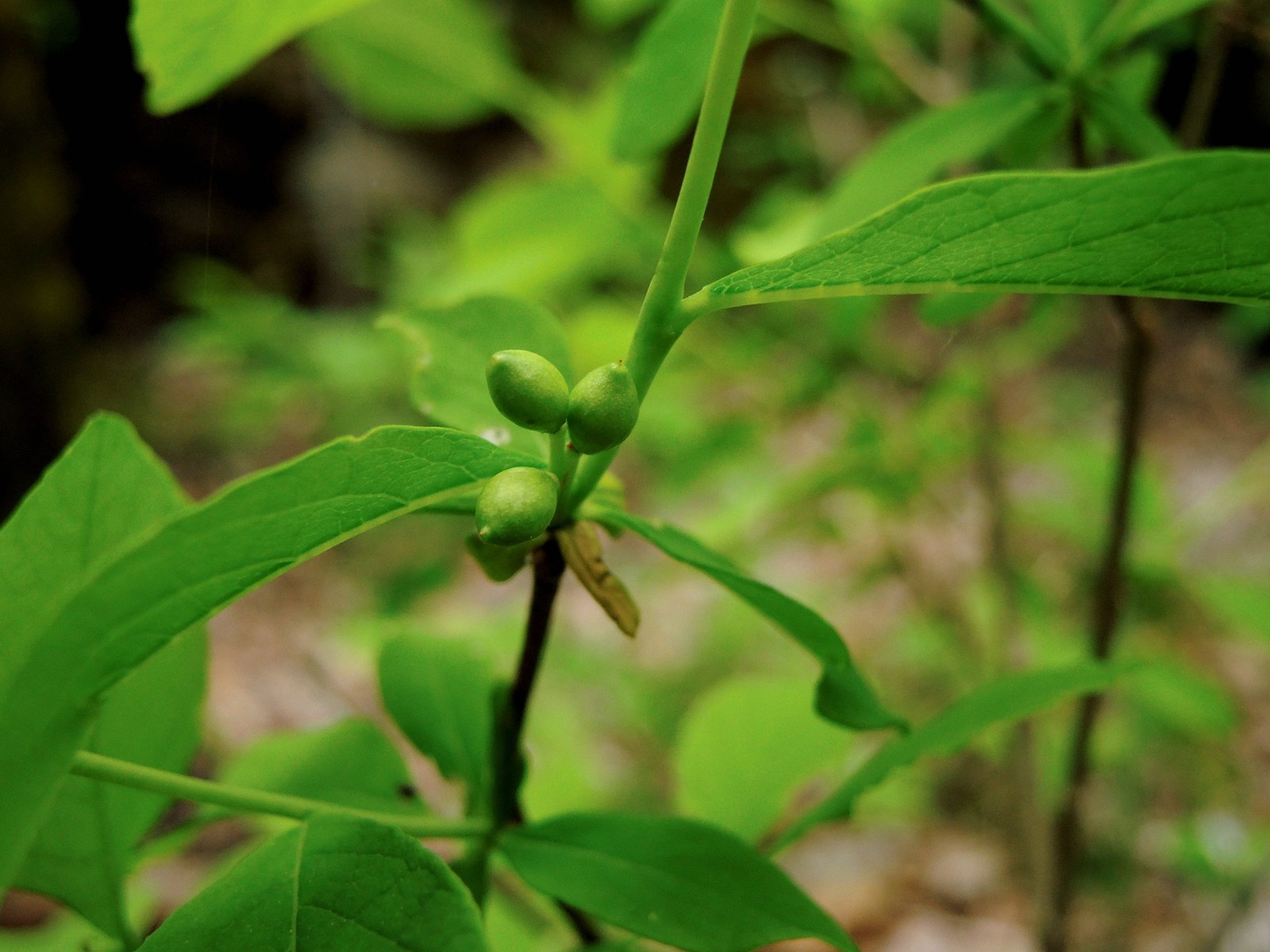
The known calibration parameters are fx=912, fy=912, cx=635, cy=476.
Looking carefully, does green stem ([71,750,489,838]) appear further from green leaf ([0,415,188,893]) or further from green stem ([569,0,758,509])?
green stem ([569,0,758,509])

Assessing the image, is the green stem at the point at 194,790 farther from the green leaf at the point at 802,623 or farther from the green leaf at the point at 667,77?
the green leaf at the point at 667,77

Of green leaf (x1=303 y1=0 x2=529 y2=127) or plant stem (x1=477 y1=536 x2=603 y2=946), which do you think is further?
green leaf (x1=303 y1=0 x2=529 y2=127)

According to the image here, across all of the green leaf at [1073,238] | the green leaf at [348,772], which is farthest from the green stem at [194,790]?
the green leaf at [1073,238]

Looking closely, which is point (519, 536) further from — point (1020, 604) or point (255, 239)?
point (255, 239)

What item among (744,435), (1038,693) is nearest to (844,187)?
(1038,693)

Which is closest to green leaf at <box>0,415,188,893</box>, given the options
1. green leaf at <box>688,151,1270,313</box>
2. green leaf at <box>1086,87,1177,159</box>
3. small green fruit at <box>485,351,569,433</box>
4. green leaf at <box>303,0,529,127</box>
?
small green fruit at <box>485,351,569,433</box>

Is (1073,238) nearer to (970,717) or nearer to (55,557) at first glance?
(970,717)
